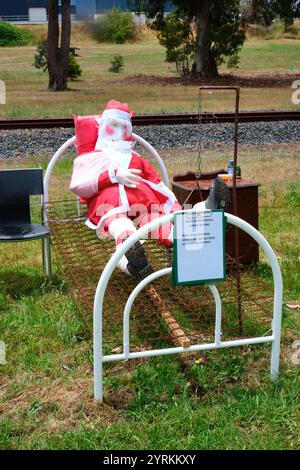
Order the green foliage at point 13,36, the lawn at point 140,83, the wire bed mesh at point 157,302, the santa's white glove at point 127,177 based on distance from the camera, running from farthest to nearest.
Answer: the green foliage at point 13,36
the lawn at point 140,83
the santa's white glove at point 127,177
the wire bed mesh at point 157,302

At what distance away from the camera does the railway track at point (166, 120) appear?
10.9m

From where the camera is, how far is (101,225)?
174 inches

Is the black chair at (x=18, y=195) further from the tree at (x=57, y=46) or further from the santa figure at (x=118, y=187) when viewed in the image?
the tree at (x=57, y=46)

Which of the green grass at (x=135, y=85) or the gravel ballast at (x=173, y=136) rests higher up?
the green grass at (x=135, y=85)

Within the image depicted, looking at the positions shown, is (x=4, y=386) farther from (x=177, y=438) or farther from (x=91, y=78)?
(x=91, y=78)

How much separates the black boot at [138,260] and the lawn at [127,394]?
485mm

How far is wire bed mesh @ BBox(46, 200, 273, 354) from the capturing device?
3826 millimetres

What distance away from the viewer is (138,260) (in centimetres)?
370

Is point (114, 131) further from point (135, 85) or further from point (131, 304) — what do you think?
point (135, 85)

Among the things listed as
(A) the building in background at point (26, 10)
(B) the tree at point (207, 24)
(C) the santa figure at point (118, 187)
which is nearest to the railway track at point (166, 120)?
(C) the santa figure at point (118, 187)

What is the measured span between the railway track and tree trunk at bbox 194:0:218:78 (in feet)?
46.3

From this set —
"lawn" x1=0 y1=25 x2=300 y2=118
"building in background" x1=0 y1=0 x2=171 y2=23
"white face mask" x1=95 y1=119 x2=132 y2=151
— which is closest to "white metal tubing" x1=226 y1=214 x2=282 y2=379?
"white face mask" x1=95 y1=119 x2=132 y2=151

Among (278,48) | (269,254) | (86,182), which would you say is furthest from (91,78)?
(269,254)

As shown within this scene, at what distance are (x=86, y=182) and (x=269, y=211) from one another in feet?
8.30
